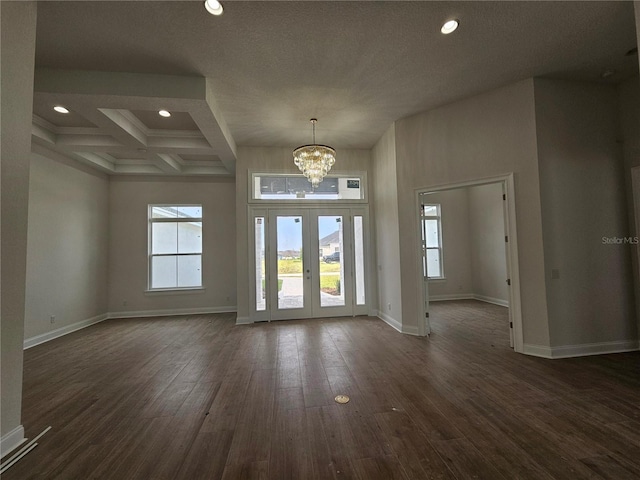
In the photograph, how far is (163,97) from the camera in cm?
332

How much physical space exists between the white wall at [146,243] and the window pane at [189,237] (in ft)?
0.60

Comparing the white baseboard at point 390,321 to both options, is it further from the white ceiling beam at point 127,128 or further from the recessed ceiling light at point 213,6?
the white ceiling beam at point 127,128

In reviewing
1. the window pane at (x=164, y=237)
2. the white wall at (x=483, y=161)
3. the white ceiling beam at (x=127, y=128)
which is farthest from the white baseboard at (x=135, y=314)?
the white wall at (x=483, y=161)

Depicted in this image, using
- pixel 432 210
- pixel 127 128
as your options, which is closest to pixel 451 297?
pixel 432 210

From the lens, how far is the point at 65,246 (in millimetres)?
5266

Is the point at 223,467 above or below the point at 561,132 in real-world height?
below

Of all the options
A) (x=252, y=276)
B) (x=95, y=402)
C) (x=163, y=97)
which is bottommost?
(x=95, y=402)

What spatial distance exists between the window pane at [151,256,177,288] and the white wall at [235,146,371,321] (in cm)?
219

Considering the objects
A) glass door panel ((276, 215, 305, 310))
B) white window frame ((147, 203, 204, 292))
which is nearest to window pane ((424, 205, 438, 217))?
glass door panel ((276, 215, 305, 310))

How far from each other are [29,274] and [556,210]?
7.87 metres

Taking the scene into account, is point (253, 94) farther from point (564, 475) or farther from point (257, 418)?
point (564, 475)

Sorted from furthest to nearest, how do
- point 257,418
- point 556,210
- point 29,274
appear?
point 29,274 → point 556,210 → point 257,418

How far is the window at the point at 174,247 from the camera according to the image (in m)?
6.60

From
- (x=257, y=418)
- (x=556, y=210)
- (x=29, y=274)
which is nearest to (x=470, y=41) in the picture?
(x=556, y=210)
